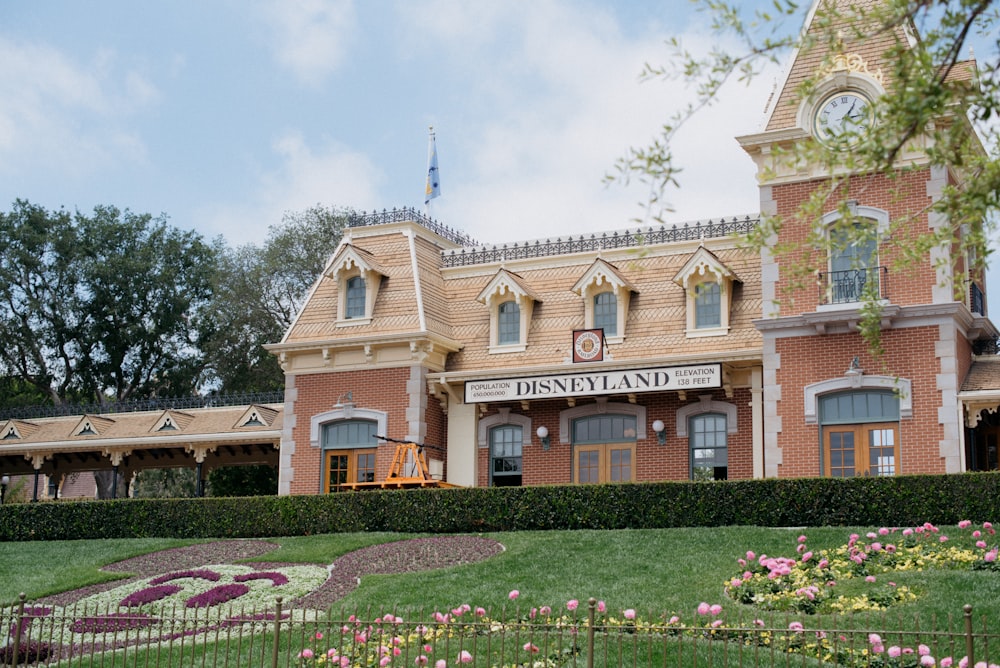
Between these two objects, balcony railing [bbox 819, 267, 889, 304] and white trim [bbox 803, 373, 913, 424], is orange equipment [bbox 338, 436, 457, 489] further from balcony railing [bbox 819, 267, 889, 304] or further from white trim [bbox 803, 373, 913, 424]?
balcony railing [bbox 819, 267, 889, 304]

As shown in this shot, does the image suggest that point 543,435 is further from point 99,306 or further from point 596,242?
point 99,306

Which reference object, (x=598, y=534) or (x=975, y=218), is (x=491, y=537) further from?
(x=975, y=218)

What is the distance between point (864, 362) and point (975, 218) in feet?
47.7

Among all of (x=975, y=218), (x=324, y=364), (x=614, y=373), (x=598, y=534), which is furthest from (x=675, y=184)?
(x=324, y=364)

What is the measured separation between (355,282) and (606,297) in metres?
6.40

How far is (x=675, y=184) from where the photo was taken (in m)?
10.8

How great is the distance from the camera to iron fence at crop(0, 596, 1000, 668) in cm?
1226

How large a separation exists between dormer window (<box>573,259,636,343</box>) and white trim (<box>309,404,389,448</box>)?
17.4 ft

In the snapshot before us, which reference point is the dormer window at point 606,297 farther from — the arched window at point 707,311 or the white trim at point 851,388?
the white trim at point 851,388

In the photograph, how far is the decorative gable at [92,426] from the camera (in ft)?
113

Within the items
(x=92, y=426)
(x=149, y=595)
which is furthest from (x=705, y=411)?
(x=92, y=426)

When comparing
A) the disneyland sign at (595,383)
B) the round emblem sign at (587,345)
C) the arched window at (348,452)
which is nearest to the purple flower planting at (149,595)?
the arched window at (348,452)

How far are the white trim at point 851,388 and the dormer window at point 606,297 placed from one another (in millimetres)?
5292

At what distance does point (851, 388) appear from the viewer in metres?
24.1
